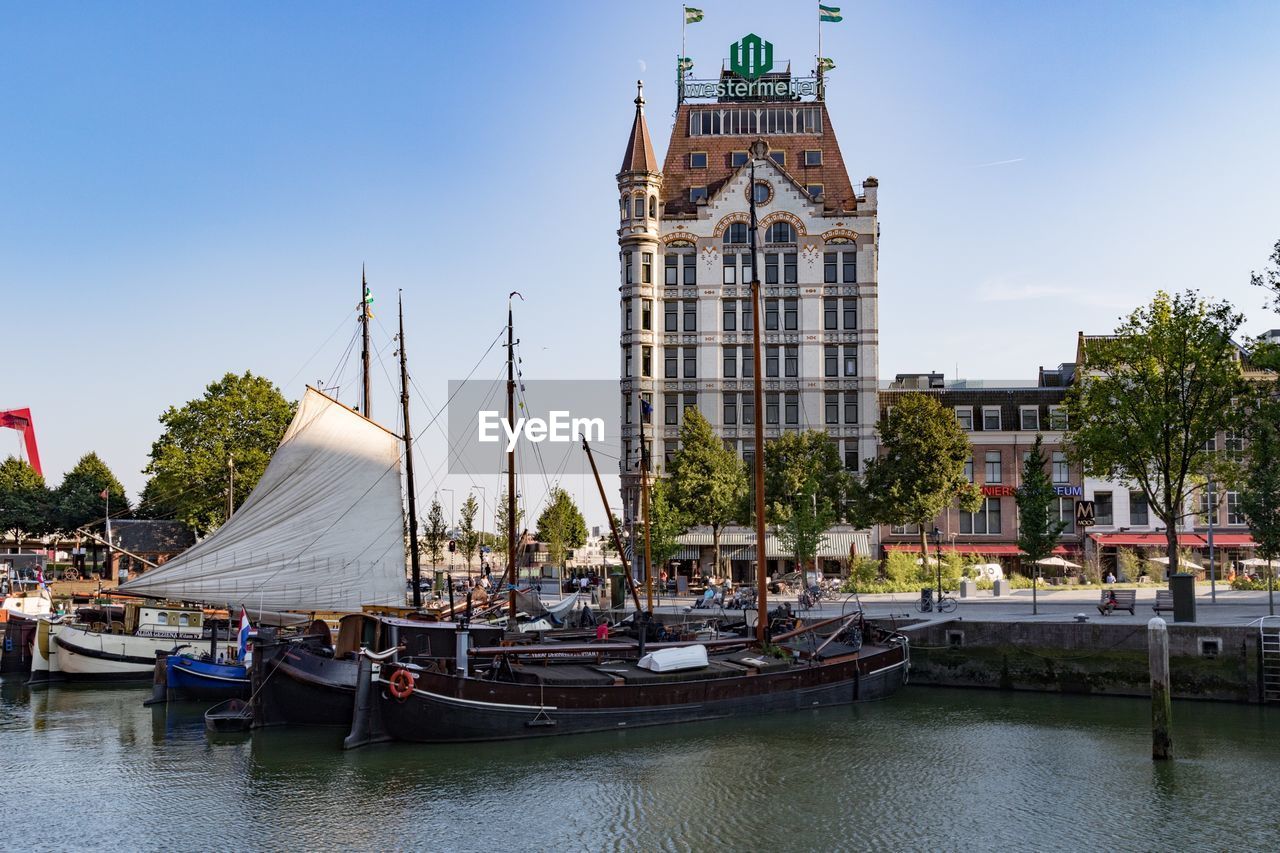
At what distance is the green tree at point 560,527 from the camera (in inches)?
4333

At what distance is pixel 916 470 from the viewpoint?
7119 centimetres

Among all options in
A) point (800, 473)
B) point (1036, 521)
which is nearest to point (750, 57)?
point (800, 473)

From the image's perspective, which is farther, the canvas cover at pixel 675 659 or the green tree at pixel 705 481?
the green tree at pixel 705 481

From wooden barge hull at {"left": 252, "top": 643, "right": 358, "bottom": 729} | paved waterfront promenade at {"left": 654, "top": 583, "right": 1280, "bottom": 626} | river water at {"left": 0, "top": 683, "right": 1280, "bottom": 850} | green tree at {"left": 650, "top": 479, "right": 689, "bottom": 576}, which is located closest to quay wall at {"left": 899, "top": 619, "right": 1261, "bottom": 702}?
paved waterfront promenade at {"left": 654, "top": 583, "right": 1280, "bottom": 626}

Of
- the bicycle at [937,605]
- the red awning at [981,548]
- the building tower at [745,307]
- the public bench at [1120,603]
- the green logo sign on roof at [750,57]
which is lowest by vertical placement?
the bicycle at [937,605]

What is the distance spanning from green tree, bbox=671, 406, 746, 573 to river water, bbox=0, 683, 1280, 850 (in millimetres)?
35409

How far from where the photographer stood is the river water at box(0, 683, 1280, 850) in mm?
24641

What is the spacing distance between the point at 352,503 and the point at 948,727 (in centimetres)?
2580

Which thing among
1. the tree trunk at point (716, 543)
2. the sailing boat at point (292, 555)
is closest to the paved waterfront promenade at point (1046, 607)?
the tree trunk at point (716, 543)

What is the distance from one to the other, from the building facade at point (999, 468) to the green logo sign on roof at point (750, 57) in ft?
Result: 90.7

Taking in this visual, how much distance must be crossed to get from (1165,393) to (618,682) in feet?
110

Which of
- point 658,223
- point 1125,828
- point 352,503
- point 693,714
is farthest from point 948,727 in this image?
point 658,223

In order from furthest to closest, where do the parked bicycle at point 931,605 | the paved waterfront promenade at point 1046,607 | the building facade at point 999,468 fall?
the building facade at point 999,468 → the parked bicycle at point 931,605 → the paved waterfront promenade at point 1046,607

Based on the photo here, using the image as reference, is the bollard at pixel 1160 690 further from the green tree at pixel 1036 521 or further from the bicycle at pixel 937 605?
the green tree at pixel 1036 521
